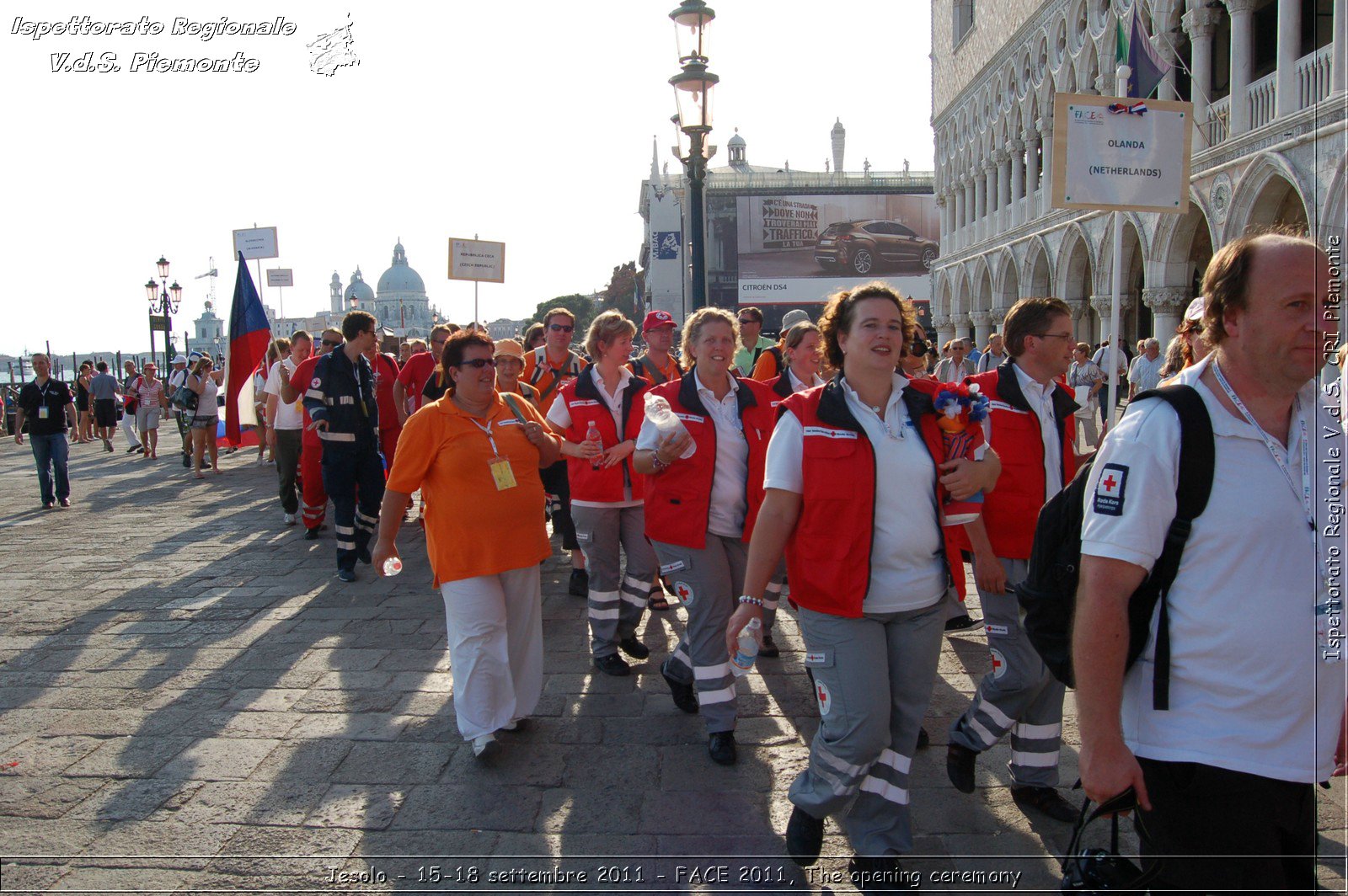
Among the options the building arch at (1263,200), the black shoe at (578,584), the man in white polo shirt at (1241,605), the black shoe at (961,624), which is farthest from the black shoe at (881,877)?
the building arch at (1263,200)

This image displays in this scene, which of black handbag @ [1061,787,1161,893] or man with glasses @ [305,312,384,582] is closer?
black handbag @ [1061,787,1161,893]

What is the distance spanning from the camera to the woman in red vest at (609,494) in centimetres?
523

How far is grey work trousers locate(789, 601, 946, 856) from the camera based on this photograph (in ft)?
9.45

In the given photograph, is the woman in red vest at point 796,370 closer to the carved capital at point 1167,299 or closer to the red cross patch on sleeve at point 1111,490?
the red cross patch on sleeve at point 1111,490

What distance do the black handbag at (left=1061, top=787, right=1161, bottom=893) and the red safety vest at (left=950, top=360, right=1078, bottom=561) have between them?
149cm

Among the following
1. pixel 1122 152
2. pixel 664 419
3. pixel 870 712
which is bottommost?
pixel 870 712

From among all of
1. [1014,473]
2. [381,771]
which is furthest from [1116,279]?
[381,771]

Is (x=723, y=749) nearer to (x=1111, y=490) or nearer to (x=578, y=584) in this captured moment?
(x=1111, y=490)

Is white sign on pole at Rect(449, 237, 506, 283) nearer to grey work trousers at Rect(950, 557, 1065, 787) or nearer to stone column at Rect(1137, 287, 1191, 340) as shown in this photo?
grey work trousers at Rect(950, 557, 1065, 787)

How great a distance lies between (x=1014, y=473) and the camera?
11.9ft

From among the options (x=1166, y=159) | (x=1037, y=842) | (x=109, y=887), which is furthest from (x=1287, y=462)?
(x=1166, y=159)

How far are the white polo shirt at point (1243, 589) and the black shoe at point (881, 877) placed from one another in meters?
1.18

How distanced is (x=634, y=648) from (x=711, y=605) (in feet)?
4.84

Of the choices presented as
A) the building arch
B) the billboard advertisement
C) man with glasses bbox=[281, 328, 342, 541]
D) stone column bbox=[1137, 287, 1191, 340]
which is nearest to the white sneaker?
man with glasses bbox=[281, 328, 342, 541]
